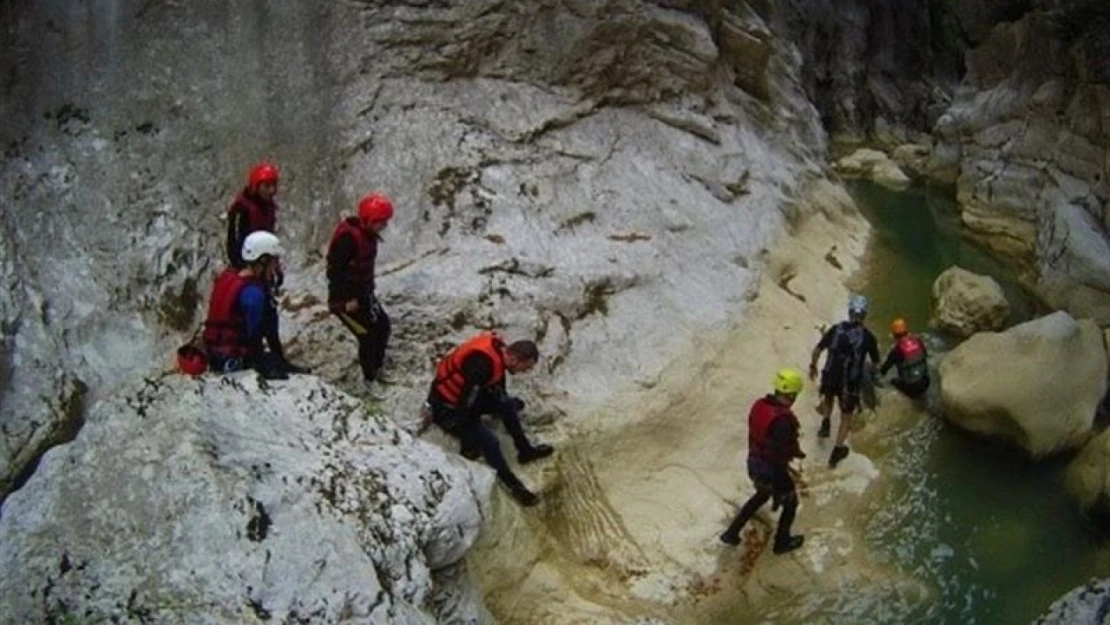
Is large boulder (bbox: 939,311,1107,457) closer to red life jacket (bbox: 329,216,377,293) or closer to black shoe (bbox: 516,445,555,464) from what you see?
black shoe (bbox: 516,445,555,464)

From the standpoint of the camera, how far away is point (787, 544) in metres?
11.9

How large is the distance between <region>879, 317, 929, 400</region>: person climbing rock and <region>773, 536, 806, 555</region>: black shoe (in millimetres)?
3830

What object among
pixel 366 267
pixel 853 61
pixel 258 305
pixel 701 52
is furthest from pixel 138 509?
pixel 853 61

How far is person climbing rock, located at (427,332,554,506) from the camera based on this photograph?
10.6m

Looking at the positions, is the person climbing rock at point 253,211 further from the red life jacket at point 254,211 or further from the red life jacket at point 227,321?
the red life jacket at point 227,321

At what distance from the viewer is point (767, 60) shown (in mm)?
19703

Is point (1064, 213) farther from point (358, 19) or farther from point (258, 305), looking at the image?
point (258, 305)

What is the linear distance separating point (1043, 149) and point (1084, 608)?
54.7 feet

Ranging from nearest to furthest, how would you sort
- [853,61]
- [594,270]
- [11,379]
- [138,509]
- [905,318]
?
1. [138,509]
2. [11,379]
3. [594,270]
4. [905,318]
5. [853,61]

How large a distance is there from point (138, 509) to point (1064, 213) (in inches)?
718

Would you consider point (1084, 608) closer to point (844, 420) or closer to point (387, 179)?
point (844, 420)

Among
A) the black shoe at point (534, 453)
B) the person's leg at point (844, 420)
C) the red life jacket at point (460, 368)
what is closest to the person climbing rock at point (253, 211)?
the red life jacket at point (460, 368)

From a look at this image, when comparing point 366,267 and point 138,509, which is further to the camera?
point 366,267

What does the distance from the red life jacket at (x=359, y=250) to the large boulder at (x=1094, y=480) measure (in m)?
9.14
